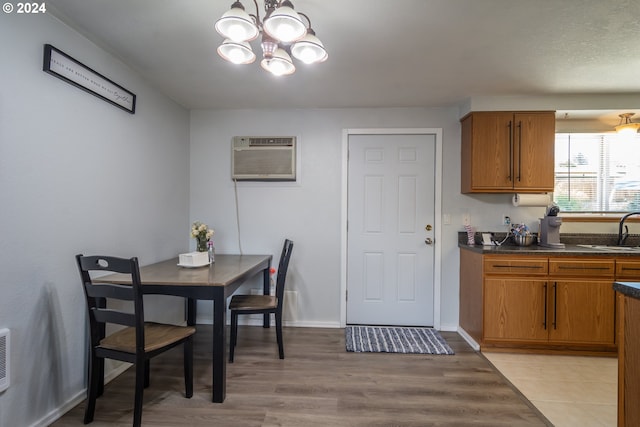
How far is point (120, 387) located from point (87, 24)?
2347mm

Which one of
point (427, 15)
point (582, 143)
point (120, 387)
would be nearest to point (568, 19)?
point (427, 15)

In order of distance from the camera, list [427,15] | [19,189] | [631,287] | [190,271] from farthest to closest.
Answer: [190,271] → [427,15] → [19,189] → [631,287]

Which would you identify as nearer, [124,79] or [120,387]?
[120,387]

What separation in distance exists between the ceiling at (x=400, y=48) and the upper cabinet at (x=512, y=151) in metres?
0.23

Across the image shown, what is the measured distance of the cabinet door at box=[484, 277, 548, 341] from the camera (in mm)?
2555

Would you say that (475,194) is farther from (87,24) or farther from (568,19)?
(87,24)

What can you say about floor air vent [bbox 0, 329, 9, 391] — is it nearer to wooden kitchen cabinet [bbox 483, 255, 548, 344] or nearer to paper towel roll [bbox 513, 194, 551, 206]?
wooden kitchen cabinet [bbox 483, 255, 548, 344]

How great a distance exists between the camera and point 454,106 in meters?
3.10

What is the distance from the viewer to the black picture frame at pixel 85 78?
1.64 metres

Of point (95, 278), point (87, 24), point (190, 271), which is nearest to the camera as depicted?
point (87, 24)

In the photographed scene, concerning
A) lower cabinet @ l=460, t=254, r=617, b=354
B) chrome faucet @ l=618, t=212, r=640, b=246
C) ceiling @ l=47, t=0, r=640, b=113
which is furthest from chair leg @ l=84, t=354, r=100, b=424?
chrome faucet @ l=618, t=212, r=640, b=246

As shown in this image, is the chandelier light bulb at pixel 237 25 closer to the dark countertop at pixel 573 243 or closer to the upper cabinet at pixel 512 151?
the upper cabinet at pixel 512 151

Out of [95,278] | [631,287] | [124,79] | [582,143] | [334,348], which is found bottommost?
[334,348]

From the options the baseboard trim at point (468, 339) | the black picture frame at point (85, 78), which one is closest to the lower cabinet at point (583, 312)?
the baseboard trim at point (468, 339)
